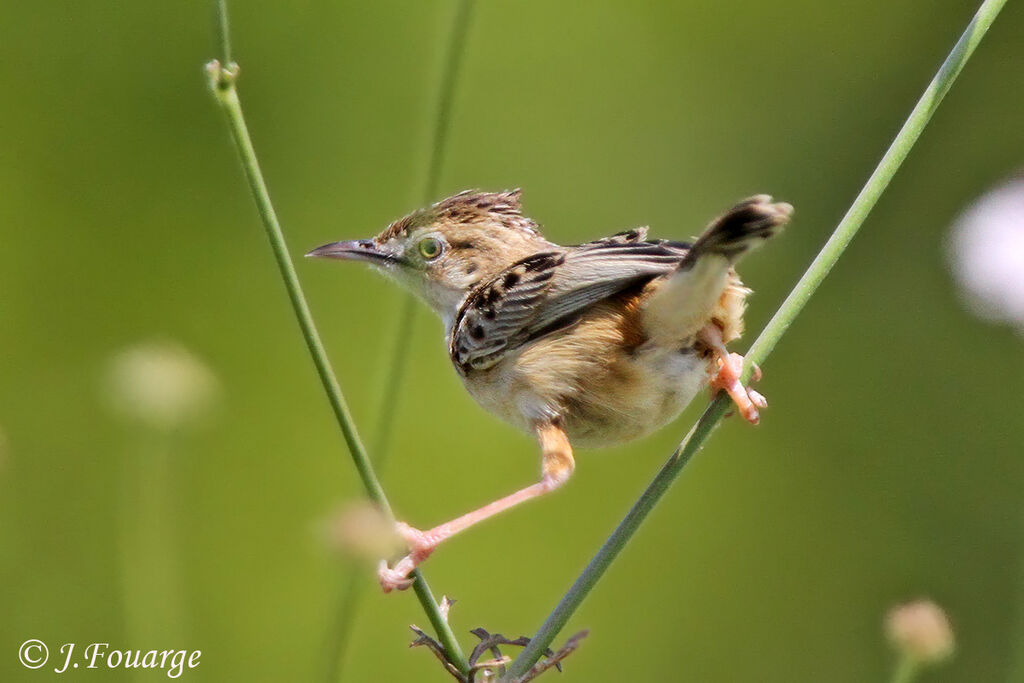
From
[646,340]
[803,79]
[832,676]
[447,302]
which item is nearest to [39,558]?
[447,302]

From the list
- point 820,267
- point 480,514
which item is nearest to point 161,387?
point 480,514

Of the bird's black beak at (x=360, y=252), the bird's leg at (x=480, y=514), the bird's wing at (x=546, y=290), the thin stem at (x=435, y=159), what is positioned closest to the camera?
the thin stem at (x=435, y=159)

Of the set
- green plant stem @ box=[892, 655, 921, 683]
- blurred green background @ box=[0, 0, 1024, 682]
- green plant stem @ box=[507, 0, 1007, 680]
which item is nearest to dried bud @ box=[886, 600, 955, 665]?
green plant stem @ box=[892, 655, 921, 683]

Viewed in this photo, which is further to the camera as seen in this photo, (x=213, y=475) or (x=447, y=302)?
(x=213, y=475)

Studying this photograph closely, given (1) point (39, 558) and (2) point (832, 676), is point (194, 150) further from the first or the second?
(2) point (832, 676)

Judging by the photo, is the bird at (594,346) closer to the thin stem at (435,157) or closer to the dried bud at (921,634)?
the thin stem at (435,157)

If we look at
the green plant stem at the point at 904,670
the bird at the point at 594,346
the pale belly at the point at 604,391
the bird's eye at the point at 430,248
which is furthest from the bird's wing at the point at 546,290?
the green plant stem at the point at 904,670
